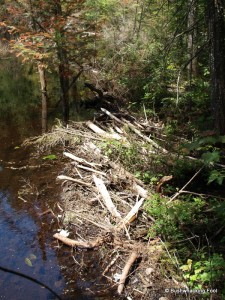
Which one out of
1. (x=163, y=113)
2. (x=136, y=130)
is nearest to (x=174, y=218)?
(x=136, y=130)

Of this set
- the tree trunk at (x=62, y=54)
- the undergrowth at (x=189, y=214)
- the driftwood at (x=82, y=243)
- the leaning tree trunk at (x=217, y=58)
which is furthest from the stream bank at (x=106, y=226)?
the tree trunk at (x=62, y=54)

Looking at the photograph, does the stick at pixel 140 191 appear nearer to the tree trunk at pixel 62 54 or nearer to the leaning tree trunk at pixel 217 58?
the leaning tree trunk at pixel 217 58

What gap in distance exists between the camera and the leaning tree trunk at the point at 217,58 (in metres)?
5.73

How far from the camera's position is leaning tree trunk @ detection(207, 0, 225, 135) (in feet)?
18.8

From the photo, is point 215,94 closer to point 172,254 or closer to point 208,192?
point 208,192

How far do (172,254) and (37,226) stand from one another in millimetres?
2686

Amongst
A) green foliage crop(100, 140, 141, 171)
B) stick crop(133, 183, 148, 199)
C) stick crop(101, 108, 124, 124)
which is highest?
stick crop(101, 108, 124, 124)

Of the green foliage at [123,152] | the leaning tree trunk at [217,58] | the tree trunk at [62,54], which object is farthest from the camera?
the tree trunk at [62,54]

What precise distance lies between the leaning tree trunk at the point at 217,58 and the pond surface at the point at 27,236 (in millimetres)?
3914

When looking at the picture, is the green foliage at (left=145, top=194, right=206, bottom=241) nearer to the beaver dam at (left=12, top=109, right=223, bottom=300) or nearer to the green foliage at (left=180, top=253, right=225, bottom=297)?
the beaver dam at (left=12, top=109, right=223, bottom=300)

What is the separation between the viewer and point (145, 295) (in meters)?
3.98

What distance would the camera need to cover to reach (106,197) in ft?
19.0

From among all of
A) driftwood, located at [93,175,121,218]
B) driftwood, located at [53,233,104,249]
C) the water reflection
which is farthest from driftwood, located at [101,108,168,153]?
the water reflection

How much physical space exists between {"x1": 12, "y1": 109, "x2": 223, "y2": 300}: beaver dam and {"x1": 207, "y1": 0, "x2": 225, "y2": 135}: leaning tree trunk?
3.80 ft
